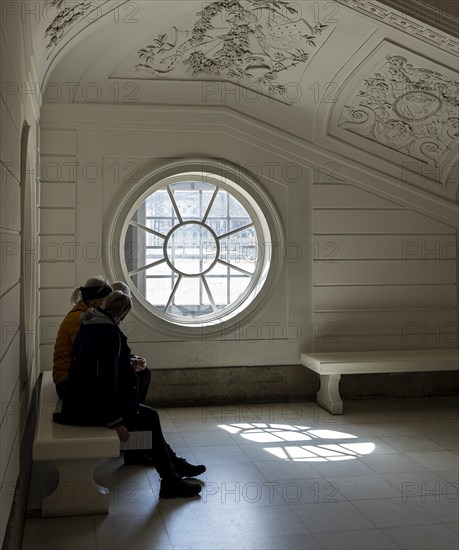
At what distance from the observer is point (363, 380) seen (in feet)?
25.8

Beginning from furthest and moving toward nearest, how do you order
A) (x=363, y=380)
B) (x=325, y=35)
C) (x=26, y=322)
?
(x=363, y=380) < (x=325, y=35) < (x=26, y=322)

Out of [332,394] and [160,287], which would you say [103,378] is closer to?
[332,394]

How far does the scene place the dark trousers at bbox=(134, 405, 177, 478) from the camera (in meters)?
4.64

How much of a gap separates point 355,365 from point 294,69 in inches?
117

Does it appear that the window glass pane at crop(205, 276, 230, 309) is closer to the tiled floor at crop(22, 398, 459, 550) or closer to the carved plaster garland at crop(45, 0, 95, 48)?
the tiled floor at crop(22, 398, 459, 550)

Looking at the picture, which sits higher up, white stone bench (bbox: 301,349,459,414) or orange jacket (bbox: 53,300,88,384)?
orange jacket (bbox: 53,300,88,384)

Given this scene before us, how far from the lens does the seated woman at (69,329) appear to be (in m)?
4.89

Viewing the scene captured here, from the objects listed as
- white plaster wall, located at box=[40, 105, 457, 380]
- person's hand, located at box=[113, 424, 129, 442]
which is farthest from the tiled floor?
white plaster wall, located at box=[40, 105, 457, 380]

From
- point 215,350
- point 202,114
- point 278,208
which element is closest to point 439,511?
point 215,350

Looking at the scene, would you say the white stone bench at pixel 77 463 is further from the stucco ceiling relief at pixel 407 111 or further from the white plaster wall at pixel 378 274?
the stucco ceiling relief at pixel 407 111

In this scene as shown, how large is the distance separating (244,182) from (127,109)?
1.41 m

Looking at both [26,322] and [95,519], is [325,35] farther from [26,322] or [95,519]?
[95,519]

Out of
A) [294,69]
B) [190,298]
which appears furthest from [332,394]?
[190,298]

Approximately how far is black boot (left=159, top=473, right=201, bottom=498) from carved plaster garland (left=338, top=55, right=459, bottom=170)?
4277 millimetres
